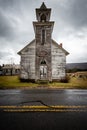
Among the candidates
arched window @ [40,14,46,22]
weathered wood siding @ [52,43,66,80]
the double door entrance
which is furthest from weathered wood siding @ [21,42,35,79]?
arched window @ [40,14,46,22]

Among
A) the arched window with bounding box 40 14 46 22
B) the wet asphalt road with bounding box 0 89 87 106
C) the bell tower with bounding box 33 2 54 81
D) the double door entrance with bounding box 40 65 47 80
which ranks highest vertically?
the arched window with bounding box 40 14 46 22

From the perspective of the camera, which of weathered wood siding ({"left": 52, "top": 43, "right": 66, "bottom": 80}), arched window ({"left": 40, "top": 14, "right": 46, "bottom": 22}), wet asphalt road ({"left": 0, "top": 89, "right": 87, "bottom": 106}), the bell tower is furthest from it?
arched window ({"left": 40, "top": 14, "right": 46, "bottom": 22})

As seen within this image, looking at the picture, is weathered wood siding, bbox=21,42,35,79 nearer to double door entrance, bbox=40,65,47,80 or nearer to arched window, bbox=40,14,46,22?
double door entrance, bbox=40,65,47,80

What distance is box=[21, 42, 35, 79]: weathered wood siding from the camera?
22.7 m

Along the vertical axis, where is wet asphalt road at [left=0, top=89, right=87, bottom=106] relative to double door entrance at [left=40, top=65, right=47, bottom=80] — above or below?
below

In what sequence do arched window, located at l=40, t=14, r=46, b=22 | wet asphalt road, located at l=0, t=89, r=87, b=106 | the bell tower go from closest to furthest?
1. wet asphalt road, located at l=0, t=89, r=87, b=106
2. the bell tower
3. arched window, located at l=40, t=14, r=46, b=22

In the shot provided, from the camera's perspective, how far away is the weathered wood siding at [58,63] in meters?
22.8

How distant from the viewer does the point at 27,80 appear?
73.9 ft

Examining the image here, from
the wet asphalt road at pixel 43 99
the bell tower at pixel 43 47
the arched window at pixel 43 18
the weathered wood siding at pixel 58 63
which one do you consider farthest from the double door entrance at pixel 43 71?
the wet asphalt road at pixel 43 99

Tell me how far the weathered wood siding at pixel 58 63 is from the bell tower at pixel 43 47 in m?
0.67

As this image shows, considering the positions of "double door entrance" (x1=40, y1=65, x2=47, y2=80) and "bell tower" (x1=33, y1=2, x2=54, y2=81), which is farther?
"double door entrance" (x1=40, y1=65, x2=47, y2=80)

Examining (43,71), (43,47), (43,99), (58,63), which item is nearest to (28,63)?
(43,71)

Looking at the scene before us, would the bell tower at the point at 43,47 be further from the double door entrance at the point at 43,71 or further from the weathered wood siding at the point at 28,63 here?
the weathered wood siding at the point at 28,63

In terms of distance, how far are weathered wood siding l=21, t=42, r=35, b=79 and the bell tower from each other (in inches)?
25.6
